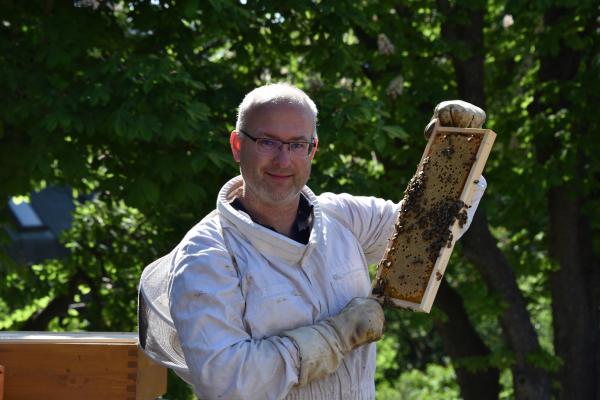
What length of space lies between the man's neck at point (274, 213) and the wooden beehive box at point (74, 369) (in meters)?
0.99

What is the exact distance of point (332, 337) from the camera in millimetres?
2926

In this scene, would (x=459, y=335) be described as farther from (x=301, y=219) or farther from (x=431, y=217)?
(x=301, y=219)

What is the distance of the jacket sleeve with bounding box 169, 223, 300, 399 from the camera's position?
9.34 ft

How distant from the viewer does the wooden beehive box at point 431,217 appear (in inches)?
127

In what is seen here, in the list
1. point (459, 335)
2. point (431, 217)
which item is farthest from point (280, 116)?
point (459, 335)

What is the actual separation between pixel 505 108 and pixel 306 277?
8.22 metres

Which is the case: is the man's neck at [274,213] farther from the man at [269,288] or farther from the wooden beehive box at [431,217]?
the wooden beehive box at [431,217]

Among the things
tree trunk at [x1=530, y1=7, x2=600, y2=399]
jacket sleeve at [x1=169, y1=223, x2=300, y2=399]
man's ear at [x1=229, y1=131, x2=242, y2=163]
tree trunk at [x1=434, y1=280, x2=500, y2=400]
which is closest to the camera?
jacket sleeve at [x1=169, y1=223, x2=300, y2=399]

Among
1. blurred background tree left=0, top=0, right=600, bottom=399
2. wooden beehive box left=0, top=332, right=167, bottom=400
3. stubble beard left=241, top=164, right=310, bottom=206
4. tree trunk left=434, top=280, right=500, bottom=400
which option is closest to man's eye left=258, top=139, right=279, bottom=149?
stubble beard left=241, top=164, right=310, bottom=206

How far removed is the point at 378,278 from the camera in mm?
3258

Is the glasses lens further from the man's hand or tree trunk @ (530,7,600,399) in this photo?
tree trunk @ (530,7,600,399)

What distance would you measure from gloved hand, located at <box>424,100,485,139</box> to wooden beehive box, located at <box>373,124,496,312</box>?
35 mm

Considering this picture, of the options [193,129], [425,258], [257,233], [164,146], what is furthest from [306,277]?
[164,146]

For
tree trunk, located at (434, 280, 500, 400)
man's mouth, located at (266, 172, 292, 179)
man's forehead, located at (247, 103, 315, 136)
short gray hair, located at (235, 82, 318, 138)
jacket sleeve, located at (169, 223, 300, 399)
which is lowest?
tree trunk, located at (434, 280, 500, 400)
